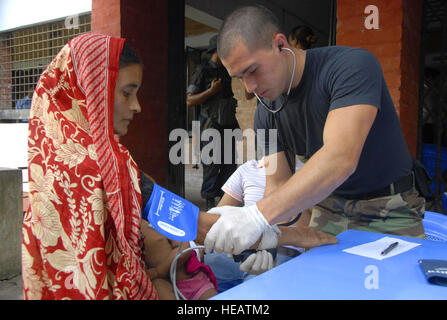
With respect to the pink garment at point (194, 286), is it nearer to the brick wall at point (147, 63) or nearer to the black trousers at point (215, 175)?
the brick wall at point (147, 63)

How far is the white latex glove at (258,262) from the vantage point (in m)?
1.22

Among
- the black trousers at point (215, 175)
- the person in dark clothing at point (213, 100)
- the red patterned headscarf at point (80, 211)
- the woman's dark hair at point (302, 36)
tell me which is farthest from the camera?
the black trousers at point (215, 175)

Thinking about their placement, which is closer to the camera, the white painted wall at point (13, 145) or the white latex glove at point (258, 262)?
the white latex glove at point (258, 262)

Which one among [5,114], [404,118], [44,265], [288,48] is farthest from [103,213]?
[5,114]

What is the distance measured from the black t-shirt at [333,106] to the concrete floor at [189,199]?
2.03 metres

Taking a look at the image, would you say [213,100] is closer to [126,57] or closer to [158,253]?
[126,57]

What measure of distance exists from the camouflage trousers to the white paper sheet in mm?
358

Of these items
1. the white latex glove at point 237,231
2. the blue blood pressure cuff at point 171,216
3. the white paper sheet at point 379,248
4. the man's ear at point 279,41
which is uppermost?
the man's ear at point 279,41

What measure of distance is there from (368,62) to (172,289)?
42.0 inches

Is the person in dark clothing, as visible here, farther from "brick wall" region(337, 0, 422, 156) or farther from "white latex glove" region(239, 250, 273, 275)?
"white latex glove" region(239, 250, 273, 275)

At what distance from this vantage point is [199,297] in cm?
118

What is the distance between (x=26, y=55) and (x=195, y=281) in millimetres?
4783

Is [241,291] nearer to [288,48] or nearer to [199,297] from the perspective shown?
[199,297]

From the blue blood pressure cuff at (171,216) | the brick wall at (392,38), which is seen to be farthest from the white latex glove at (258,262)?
the brick wall at (392,38)
